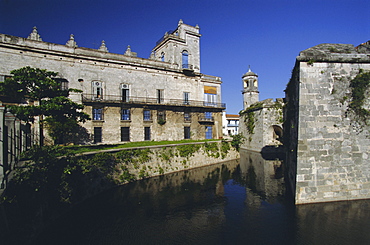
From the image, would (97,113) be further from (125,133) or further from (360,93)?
(360,93)

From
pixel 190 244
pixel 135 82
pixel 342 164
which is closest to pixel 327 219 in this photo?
pixel 342 164

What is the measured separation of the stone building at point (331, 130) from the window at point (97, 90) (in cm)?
2047

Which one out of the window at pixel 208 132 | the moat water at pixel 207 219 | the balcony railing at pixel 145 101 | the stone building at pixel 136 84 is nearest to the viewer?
the moat water at pixel 207 219

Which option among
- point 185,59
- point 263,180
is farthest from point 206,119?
point 263,180

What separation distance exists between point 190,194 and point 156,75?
59.4 ft

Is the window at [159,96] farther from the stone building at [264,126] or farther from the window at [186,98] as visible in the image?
the stone building at [264,126]

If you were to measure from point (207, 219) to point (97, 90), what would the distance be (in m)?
19.5

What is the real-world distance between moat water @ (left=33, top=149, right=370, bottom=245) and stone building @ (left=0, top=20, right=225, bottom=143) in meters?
11.6

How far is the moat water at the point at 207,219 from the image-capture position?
7.92 m

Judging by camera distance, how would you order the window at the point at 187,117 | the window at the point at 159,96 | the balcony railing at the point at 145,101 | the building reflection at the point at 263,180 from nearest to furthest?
the building reflection at the point at 263,180 → the balcony railing at the point at 145,101 → the window at the point at 159,96 → the window at the point at 187,117

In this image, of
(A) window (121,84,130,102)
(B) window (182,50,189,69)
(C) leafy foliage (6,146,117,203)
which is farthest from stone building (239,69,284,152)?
(C) leafy foliage (6,146,117,203)

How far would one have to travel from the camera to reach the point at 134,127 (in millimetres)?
24250

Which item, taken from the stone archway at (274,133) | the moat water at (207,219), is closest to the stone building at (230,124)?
the stone archway at (274,133)

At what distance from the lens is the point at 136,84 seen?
84.0 feet
